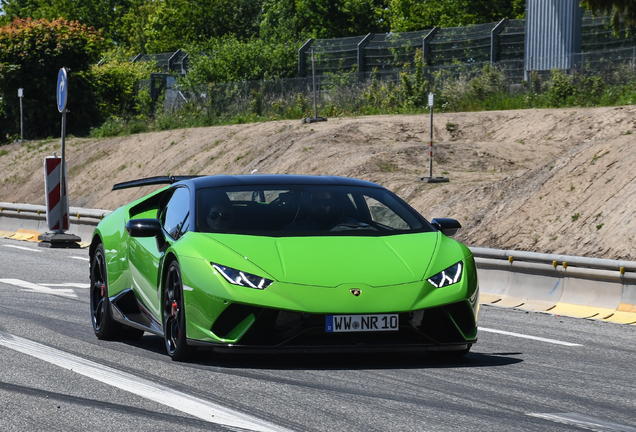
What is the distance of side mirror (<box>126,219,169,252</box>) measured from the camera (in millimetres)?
7840

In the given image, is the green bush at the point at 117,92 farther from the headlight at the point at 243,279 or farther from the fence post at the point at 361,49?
the headlight at the point at 243,279

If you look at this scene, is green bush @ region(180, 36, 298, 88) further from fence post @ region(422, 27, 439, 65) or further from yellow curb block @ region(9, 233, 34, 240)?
yellow curb block @ region(9, 233, 34, 240)

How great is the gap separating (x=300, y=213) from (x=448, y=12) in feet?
200

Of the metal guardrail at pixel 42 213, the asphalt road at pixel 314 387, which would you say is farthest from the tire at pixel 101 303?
the metal guardrail at pixel 42 213

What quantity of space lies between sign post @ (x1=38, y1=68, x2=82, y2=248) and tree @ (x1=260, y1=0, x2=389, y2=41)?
53.1 m

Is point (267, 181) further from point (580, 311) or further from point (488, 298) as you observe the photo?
point (488, 298)

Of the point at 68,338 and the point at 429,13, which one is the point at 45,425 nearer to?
the point at 68,338

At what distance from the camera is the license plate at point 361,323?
22.5 feet

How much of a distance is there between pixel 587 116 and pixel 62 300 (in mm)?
17899

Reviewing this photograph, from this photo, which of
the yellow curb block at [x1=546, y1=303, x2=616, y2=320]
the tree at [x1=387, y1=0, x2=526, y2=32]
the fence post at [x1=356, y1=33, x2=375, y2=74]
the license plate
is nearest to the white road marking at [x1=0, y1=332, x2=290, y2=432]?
the license plate

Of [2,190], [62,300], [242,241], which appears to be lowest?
[2,190]

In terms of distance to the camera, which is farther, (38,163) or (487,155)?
(38,163)

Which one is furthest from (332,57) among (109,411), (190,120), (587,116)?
(109,411)

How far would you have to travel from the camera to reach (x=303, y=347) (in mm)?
6879
